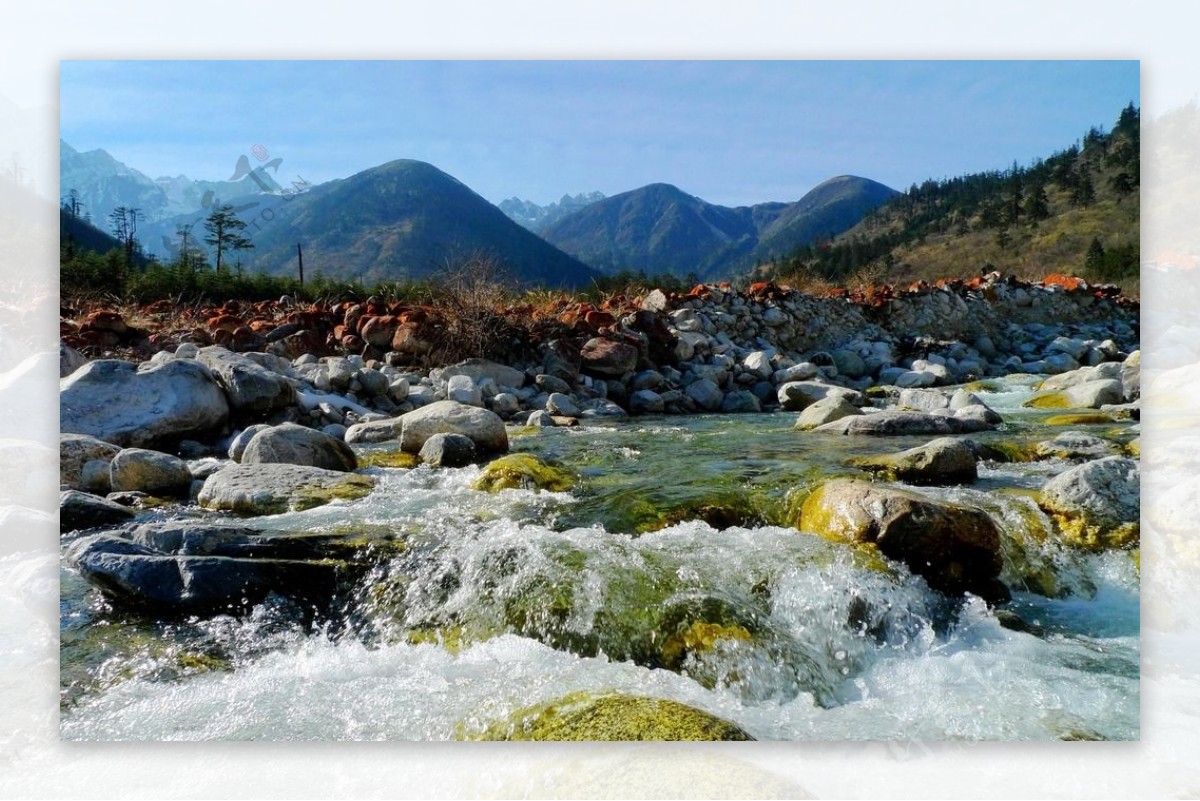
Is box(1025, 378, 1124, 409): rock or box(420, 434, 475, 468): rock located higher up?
box(1025, 378, 1124, 409): rock

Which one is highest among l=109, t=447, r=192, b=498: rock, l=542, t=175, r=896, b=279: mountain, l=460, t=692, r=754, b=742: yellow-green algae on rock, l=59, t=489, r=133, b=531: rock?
l=542, t=175, r=896, b=279: mountain

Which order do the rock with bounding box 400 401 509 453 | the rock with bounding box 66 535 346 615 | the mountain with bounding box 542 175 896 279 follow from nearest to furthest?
1. the rock with bounding box 66 535 346 615
2. the rock with bounding box 400 401 509 453
3. the mountain with bounding box 542 175 896 279

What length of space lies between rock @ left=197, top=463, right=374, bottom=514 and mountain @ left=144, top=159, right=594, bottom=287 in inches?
214

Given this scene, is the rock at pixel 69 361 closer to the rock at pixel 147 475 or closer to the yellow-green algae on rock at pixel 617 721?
the rock at pixel 147 475

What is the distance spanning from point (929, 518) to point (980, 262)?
12931mm

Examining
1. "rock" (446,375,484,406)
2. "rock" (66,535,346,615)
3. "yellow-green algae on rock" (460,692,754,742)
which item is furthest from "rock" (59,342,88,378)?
"yellow-green algae on rock" (460,692,754,742)

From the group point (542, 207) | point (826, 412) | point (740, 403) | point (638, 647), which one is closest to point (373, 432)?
point (542, 207)

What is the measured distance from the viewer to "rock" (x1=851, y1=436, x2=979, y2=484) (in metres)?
4.06

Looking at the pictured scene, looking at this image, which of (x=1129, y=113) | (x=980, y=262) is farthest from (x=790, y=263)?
(x=1129, y=113)

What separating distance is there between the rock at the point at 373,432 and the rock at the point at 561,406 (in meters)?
1.87

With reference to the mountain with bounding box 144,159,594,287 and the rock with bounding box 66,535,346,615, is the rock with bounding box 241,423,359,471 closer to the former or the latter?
the rock with bounding box 66,535,346,615

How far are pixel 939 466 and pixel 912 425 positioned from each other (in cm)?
168

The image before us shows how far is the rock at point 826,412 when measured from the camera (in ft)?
20.7

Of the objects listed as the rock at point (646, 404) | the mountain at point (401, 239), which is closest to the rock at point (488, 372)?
the rock at point (646, 404)
